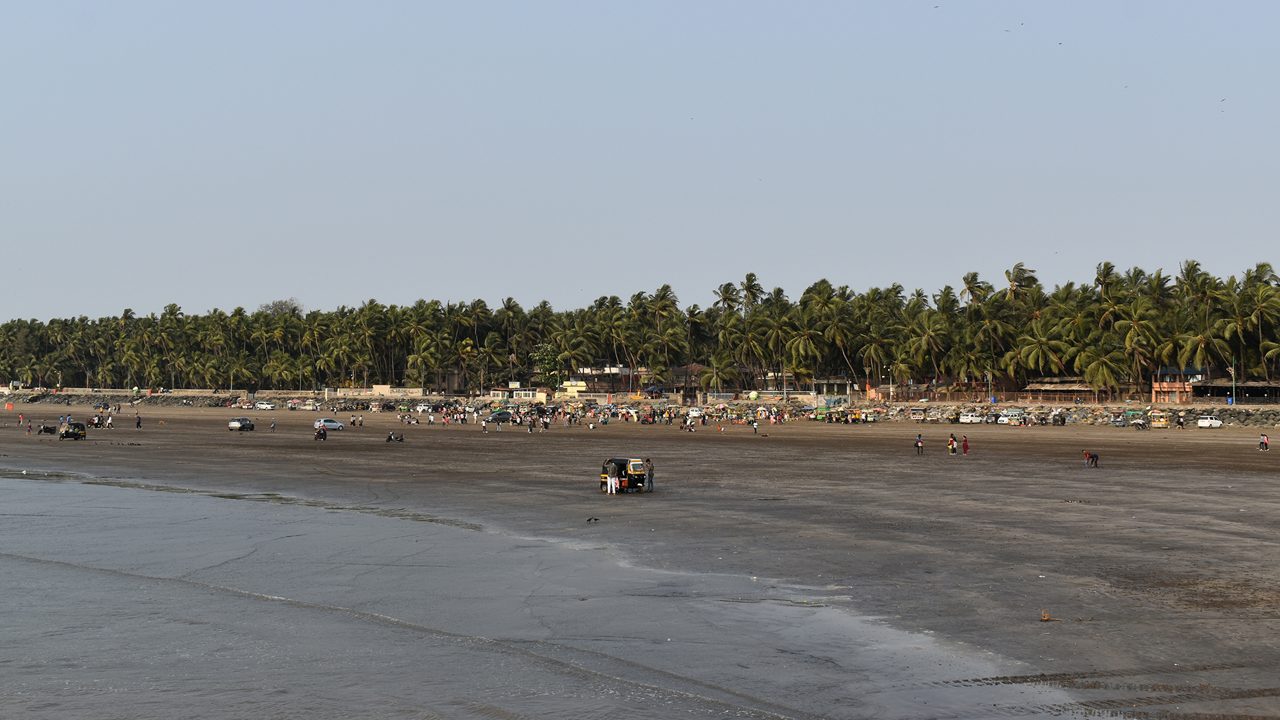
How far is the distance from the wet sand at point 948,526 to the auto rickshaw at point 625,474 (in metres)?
0.92

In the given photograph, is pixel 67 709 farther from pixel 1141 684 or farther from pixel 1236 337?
pixel 1236 337

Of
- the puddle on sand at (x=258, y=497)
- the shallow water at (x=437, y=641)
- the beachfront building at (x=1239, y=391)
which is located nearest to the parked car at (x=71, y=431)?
the puddle on sand at (x=258, y=497)

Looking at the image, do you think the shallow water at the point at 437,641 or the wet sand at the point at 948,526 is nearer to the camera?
the shallow water at the point at 437,641

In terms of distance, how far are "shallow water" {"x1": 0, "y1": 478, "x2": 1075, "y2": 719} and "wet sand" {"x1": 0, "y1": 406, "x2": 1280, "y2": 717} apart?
0.61 metres

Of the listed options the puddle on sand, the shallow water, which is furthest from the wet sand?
the shallow water

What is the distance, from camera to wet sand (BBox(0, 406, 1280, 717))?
18.5m

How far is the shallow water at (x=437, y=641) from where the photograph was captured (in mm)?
16375

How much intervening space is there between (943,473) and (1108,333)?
93.7m

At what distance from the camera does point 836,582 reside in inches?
1015

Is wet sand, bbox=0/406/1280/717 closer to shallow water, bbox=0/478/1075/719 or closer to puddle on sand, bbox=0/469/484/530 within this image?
puddle on sand, bbox=0/469/484/530

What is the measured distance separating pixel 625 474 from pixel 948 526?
15321 millimetres

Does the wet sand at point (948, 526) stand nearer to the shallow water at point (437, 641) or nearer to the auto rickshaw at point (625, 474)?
the shallow water at point (437, 641)

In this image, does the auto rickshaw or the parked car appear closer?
the auto rickshaw

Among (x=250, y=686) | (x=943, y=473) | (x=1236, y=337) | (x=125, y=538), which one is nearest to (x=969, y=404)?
(x=1236, y=337)
